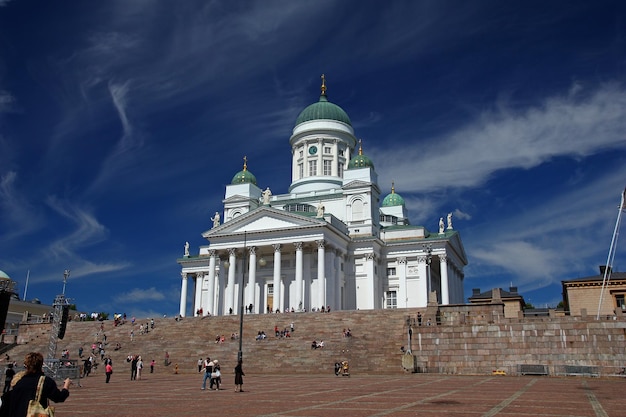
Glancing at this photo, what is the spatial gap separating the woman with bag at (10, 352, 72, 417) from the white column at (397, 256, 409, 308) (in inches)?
2158

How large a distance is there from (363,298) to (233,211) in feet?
65.9

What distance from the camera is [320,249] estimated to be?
54344 mm

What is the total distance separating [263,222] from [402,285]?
16359 millimetres

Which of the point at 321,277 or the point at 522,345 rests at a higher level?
the point at 321,277

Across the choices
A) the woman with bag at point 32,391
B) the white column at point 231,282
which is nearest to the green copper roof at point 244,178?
the white column at point 231,282

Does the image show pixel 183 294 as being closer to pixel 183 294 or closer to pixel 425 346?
pixel 183 294

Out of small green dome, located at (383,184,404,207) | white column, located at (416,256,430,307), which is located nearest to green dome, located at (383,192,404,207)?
small green dome, located at (383,184,404,207)

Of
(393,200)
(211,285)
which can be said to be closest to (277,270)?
(211,285)

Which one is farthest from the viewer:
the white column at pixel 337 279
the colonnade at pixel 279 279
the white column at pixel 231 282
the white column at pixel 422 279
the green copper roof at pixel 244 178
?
the green copper roof at pixel 244 178

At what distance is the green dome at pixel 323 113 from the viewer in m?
73.6

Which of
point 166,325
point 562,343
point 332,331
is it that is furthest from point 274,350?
point 562,343

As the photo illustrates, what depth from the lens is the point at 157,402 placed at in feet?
58.9

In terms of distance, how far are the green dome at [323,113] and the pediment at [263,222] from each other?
68.5ft

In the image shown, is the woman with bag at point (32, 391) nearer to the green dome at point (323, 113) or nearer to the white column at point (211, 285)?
the white column at point (211, 285)
